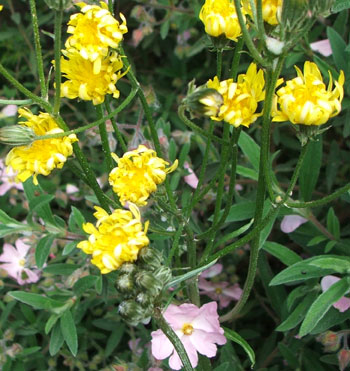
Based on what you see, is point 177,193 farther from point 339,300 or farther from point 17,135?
point 17,135

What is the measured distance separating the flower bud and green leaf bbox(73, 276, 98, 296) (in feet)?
1.59

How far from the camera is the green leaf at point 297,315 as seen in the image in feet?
4.22

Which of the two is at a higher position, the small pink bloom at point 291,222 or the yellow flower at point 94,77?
the yellow flower at point 94,77

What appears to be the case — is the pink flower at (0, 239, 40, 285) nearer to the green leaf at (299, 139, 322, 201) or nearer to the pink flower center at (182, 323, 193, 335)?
the pink flower center at (182, 323, 193, 335)

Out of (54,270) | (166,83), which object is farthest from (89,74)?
(166,83)

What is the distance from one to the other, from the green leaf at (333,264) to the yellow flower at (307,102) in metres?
0.34

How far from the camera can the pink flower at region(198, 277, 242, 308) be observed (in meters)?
1.65

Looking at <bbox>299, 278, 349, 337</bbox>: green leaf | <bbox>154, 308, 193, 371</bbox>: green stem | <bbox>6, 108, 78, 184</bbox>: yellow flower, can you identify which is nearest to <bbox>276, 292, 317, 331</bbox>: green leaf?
<bbox>299, 278, 349, 337</bbox>: green leaf

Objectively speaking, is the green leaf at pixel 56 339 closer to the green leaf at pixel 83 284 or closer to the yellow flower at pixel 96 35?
the green leaf at pixel 83 284

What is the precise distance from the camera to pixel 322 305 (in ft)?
3.76

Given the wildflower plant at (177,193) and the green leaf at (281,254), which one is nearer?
the wildflower plant at (177,193)

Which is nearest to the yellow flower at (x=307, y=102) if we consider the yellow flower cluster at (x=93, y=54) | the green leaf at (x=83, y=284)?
the yellow flower cluster at (x=93, y=54)

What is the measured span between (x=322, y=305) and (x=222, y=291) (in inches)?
21.1

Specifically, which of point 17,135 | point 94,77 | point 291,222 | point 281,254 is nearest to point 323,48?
point 291,222
